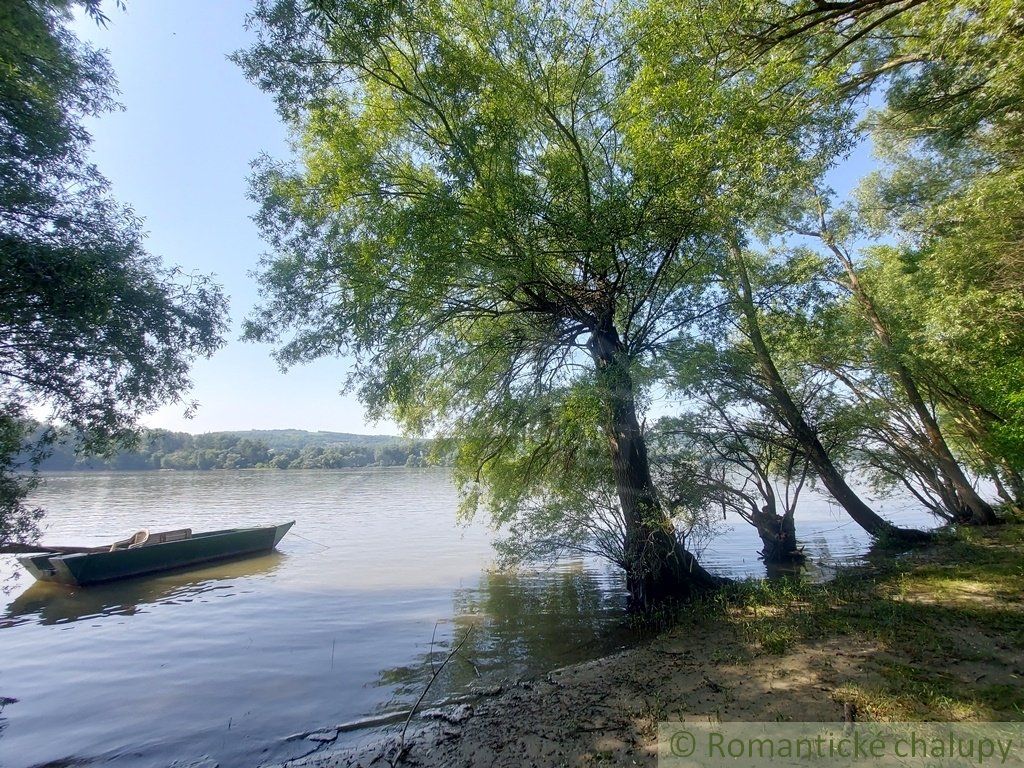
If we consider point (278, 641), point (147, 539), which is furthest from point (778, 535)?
point (147, 539)

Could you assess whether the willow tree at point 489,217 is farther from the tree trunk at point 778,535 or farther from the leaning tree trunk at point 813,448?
the tree trunk at point 778,535

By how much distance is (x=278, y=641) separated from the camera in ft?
29.0

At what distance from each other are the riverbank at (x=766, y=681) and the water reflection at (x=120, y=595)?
1052 cm

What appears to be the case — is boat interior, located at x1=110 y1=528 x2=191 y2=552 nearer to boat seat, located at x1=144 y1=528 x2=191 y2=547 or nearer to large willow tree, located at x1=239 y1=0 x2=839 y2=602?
boat seat, located at x1=144 y1=528 x2=191 y2=547

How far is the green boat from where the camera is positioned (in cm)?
1341

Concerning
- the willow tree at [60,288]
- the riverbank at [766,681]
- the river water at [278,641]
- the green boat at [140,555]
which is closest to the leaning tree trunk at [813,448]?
the river water at [278,641]

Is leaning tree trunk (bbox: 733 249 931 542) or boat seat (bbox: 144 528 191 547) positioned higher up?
leaning tree trunk (bbox: 733 249 931 542)

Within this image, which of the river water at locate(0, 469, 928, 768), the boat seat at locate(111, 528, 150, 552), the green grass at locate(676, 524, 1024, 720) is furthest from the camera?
the boat seat at locate(111, 528, 150, 552)

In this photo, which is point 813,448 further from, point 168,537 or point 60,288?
point 168,537

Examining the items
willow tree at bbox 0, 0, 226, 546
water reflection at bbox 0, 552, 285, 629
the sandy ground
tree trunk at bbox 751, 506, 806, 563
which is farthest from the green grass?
water reflection at bbox 0, 552, 285, 629

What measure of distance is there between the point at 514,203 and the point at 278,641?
8994 mm

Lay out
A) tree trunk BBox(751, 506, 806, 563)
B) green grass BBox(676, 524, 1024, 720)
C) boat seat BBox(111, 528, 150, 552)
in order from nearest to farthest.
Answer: green grass BBox(676, 524, 1024, 720)
tree trunk BBox(751, 506, 806, 563)
boat seat BBox(111, 528, 150, 552)

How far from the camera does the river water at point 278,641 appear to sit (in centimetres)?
576

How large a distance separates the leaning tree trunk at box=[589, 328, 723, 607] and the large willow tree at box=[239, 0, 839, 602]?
0.04m
